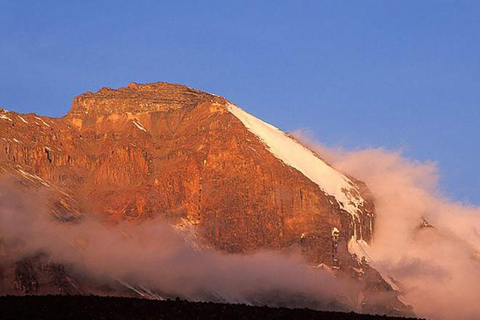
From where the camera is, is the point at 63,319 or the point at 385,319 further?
the point at 385,319

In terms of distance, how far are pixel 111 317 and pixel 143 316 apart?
6.56ft

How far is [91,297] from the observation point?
8025 centimetres

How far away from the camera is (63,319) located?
242 ft

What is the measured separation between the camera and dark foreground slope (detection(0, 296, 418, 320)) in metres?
74.6

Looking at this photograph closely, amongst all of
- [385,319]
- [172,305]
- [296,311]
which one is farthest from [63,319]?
[385,319]

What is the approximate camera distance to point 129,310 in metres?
77.0

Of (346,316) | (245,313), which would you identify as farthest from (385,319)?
(245,313)

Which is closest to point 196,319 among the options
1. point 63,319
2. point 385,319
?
point 63,319

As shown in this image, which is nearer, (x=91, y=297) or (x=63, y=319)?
(x=63, y=319)

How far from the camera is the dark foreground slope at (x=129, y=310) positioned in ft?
245

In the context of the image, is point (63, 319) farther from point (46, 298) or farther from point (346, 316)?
point (346, 316)

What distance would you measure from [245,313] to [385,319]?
9.81 m

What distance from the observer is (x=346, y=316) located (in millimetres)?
77438

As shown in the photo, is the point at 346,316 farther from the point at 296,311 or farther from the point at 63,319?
the point at 63,319
